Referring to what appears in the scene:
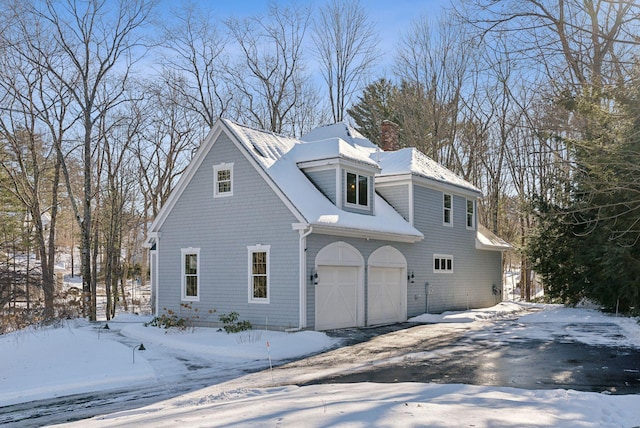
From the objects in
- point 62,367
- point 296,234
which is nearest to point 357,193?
point 296,234

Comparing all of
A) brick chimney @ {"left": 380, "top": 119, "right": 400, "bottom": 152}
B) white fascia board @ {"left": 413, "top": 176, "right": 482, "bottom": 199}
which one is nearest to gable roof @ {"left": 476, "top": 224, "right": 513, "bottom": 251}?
white fascia board @ {"left": 413, "top": 176, "right": 482, "bottom": 199}

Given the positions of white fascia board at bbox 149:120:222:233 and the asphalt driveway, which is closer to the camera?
the asphalt driveway

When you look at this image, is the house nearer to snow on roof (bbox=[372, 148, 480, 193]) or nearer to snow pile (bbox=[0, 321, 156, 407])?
snow on roof (bbox=[372, 148, 480, 193])

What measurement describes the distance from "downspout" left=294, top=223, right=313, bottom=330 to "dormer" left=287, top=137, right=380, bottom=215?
8.56ft

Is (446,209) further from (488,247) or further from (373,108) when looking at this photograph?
(373,108)

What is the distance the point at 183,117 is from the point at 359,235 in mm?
22636

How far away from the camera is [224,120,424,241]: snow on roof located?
1744 cm

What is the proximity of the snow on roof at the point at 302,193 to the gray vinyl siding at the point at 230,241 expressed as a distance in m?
0.45

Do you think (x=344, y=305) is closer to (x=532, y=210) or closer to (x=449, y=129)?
(x=532, y=210)

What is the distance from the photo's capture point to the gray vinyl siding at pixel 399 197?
22.7 meters

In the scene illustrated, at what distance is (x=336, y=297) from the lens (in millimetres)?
18266

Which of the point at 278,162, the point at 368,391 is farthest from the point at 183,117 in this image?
the point at 368,391

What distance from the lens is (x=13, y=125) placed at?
100 feet

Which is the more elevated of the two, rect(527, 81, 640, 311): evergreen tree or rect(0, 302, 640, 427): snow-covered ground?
rect(527, 81, 640, 311): evergreen tree
